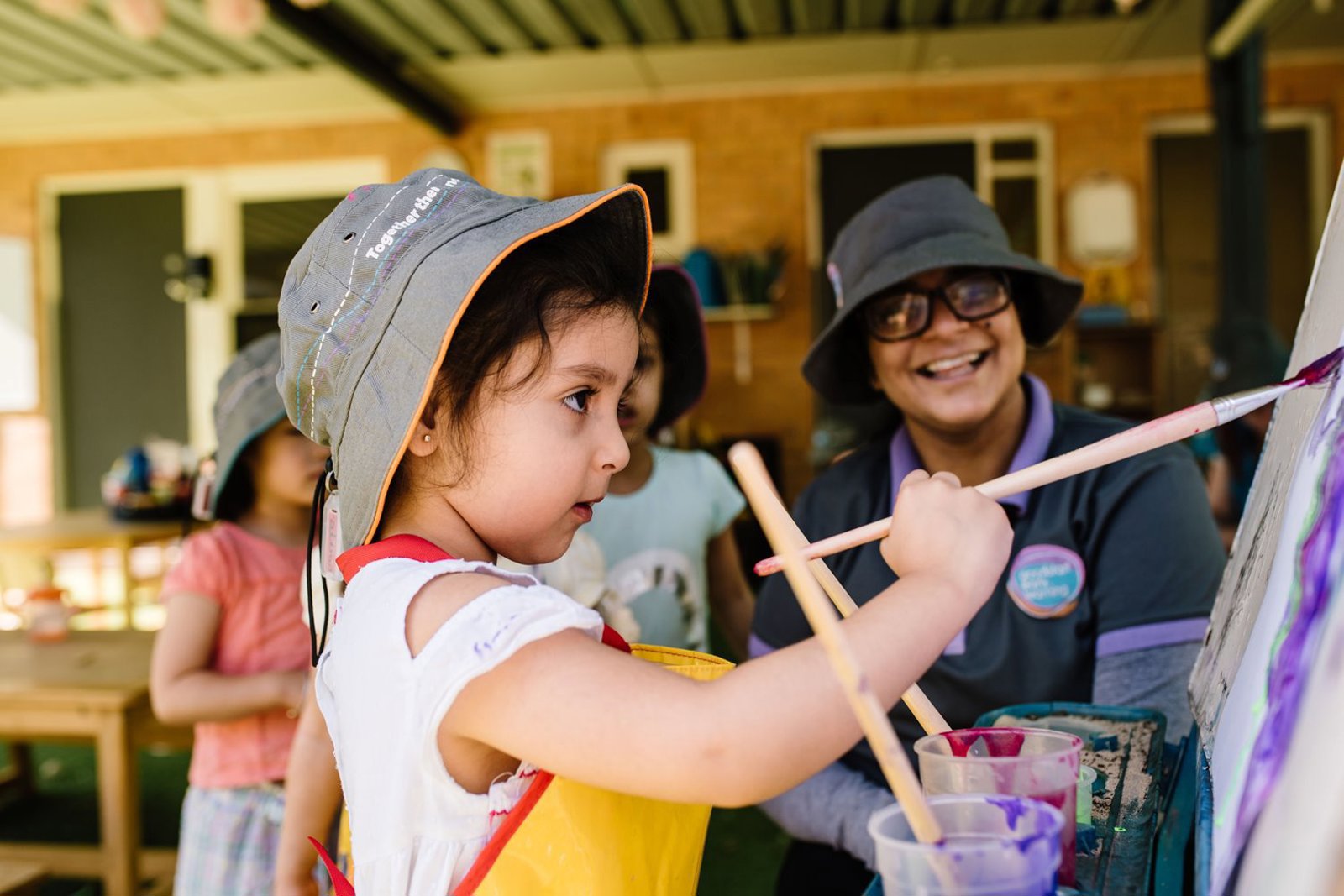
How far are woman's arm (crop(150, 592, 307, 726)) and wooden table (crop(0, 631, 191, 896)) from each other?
0.57 meters

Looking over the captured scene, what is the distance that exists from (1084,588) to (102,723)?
224 cm

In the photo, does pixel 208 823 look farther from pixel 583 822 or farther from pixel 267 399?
pixel 583 822

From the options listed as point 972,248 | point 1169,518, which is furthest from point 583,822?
point 972,248

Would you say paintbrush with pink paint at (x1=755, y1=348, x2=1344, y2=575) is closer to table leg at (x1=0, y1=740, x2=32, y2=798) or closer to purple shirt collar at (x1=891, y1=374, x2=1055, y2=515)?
purple shirt collar at (x1=891, y1=374, x2=1055, y2=515)

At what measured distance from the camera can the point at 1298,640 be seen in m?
0.60

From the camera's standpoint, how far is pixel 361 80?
6.04 m

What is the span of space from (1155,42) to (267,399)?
20.4 ft

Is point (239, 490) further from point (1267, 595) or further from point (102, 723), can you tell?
point (1267, 595)

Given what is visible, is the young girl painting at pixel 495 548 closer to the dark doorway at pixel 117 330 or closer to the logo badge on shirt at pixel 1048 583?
the logo badge on shirt at pixel 1048 583

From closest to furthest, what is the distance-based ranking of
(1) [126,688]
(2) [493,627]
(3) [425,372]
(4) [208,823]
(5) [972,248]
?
(2) [493,627]
(3) [425,372]
(5) [972,248]
(4) [208,823]
(1) [126,688]

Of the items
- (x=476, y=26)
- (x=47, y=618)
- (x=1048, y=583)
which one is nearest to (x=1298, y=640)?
(x=1048, y=583)

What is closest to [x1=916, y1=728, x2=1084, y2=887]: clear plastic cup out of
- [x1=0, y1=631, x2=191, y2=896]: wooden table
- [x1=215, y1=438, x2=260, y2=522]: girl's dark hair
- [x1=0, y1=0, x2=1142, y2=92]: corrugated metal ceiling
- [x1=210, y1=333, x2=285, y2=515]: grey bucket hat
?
[x1=210, y1=333, x2=285, y2=515]: grey bucket hat

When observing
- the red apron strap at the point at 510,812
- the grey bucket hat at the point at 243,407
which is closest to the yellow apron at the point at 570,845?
the red apron strap at the point at 510,812

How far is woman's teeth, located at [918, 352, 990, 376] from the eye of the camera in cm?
161
